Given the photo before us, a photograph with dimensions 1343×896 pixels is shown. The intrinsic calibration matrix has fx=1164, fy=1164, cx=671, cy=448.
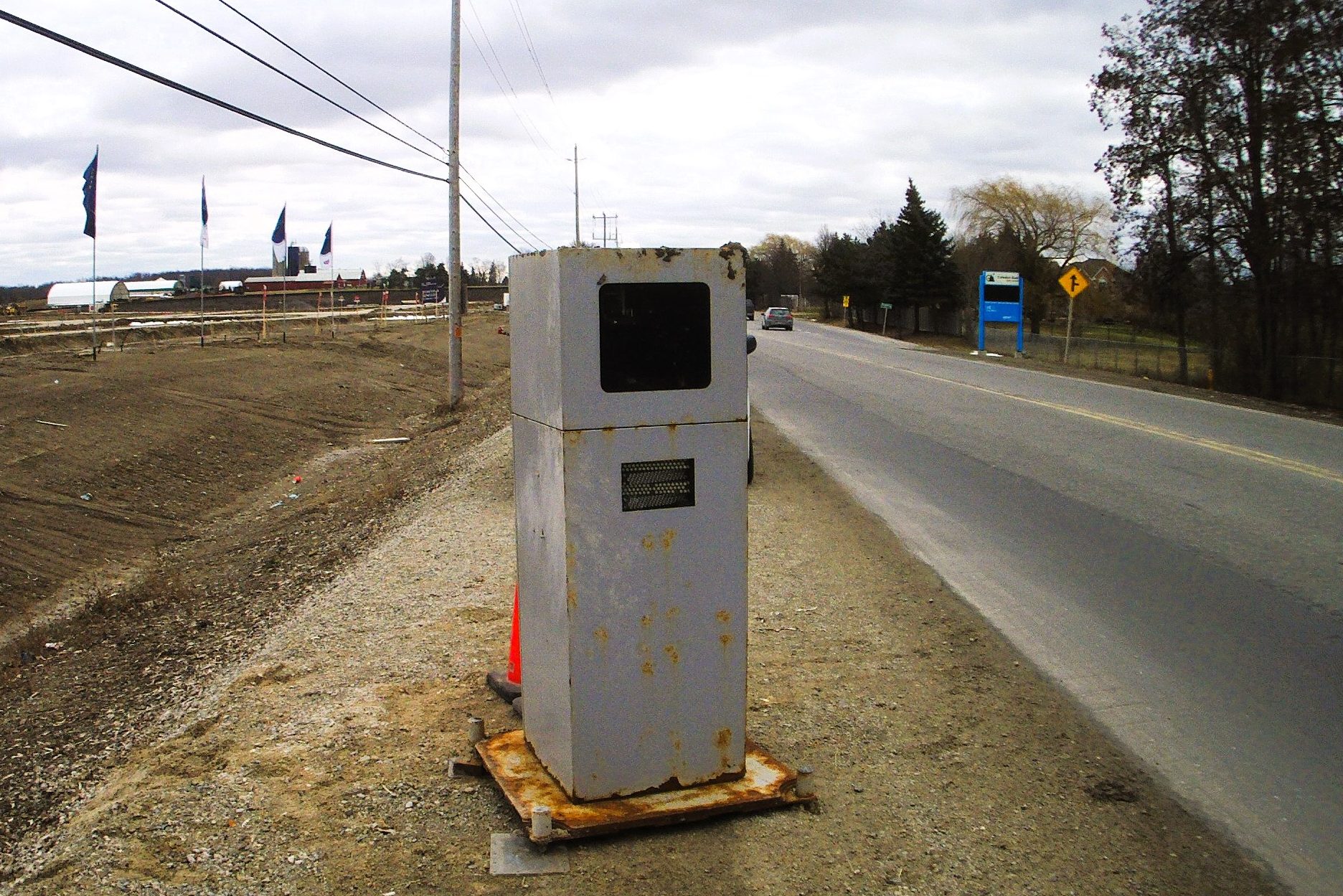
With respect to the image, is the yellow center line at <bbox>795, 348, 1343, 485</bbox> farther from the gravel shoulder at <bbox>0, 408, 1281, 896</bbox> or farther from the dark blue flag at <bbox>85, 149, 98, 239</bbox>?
the dark blue flag at <bbox>85, 149, 98, 239</bbox>

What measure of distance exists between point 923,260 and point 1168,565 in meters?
67.3

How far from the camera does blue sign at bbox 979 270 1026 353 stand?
4700cm

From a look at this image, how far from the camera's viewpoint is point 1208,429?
16562mm

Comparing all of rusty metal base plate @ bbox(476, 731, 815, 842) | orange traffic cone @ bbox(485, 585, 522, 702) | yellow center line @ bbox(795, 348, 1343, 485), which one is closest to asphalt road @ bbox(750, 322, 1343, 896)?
yellow center line @ bbox(795, 348, 1343, 485)

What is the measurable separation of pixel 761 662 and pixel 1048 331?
226 ft

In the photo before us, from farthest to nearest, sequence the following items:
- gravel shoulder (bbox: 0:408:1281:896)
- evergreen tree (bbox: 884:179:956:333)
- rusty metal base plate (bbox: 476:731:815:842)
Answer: evergreen tree (bbox: 884:179:956:333), rusty metal base plate (bbox: 476:731:815:842), gravel shoulder (bbox: 0:408:1281:896)

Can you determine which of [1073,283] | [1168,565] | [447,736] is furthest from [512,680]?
[1073,283]

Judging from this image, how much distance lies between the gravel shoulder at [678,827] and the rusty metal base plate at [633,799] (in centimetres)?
7

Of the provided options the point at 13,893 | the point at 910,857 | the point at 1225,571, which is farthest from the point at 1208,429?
the point at 13,893

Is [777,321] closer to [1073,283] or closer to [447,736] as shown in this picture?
[1073,283]

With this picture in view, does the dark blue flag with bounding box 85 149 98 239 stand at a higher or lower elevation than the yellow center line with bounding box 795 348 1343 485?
higher

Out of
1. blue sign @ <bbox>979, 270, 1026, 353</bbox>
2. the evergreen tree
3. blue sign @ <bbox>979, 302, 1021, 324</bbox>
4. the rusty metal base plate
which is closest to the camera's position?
the rusty metal base plate

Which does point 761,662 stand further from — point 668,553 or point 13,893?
point 13,893

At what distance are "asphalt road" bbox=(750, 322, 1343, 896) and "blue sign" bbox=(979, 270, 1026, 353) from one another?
2787cm
